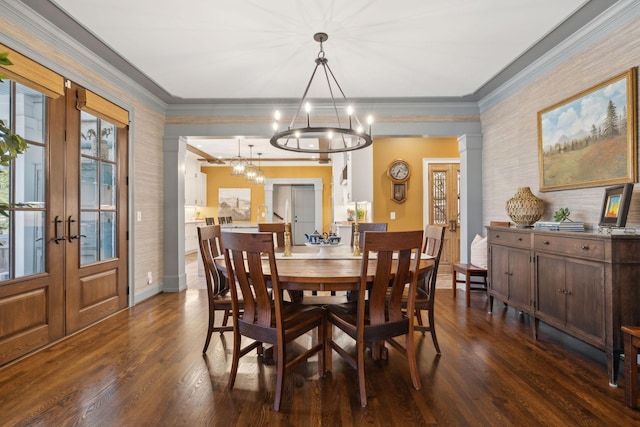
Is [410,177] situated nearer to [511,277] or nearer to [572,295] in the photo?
[511,277]

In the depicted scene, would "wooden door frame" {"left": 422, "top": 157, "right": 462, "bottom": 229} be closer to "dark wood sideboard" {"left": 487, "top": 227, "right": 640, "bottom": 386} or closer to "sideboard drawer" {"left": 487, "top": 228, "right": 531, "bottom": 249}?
"sideboard drawer" {"left": 487, "top": 228, "right": 531, "bottom": 249}

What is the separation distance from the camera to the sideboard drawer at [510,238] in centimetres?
295

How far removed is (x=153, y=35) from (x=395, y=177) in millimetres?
4086

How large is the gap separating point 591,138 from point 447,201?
10.6ft

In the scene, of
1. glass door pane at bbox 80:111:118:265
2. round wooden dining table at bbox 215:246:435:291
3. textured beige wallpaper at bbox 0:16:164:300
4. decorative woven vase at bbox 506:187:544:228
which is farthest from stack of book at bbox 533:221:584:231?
textured beige wallpaper at bbox 0:16:164:300

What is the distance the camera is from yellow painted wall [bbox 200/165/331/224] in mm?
10359

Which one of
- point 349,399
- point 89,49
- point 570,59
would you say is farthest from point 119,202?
point 570,59

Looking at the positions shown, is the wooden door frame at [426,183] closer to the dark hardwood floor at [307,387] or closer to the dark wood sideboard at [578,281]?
the dark wood sideboard at [578,281]

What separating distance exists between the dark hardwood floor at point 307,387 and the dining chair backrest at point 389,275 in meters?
0.43

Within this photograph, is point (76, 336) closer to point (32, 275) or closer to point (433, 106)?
point (32, 275)

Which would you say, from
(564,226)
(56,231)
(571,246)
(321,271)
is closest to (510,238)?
(564,226)

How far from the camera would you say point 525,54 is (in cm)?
329

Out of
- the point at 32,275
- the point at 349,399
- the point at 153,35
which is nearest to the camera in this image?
the point at 349,399

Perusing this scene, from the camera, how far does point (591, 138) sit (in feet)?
9.16
